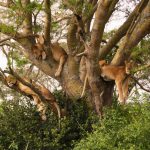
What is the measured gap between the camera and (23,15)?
31.1ft

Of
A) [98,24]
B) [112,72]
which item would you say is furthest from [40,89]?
[98,24]

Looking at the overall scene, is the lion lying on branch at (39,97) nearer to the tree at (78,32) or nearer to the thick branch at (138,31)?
the tree at (78,32)

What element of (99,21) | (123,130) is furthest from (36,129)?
(123,130)

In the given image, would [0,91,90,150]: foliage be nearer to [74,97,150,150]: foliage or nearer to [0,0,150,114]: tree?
[0,0,150,114]: tree

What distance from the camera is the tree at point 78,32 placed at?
918 cm

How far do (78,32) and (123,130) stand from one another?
7.64 ft

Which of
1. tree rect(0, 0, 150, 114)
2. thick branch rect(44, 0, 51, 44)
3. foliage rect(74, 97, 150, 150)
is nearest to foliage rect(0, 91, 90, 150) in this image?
tree rect(0, 0, 150, 114)

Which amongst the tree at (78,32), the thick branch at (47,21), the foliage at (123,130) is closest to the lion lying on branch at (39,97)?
the tree at (78,32)

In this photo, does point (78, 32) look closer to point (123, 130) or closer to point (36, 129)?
point (123, 130)

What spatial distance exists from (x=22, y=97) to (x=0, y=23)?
236 cm

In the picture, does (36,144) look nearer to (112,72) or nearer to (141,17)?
(112,72)

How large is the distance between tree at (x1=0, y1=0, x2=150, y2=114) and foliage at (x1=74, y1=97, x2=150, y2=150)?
1.26 m

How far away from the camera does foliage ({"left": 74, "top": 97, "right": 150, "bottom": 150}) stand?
7203 millimetres

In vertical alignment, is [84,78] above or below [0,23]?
below
